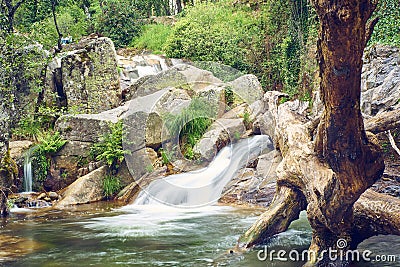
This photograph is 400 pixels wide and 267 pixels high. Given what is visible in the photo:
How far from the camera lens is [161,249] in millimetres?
6172

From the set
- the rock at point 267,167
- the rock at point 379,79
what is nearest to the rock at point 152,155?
the rock at point 267,167

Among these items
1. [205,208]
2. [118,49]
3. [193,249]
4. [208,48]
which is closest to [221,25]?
[208,48]

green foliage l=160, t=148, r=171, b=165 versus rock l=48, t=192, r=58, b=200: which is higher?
green foliage l=160, t=148, r=171, b=165

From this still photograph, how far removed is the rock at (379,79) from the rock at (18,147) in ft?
27.5

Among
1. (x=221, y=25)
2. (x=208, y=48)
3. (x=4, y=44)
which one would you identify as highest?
(x=221, y=25)

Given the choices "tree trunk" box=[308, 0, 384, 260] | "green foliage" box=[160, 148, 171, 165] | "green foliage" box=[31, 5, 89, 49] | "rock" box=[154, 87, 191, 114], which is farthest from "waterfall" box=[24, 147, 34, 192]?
"green foliage" box=[31, 5, 89, 49]

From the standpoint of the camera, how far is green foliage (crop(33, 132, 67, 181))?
11.7 meters

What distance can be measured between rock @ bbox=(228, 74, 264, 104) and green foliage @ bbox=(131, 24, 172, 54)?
6681 millimetres

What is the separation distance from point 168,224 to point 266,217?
10.2 ft

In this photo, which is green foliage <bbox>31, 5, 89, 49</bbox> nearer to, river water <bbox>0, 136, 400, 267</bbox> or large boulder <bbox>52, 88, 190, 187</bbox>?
large boulder <bbox>52, 88, 190, 187</bbox>

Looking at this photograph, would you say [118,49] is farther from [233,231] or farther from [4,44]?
[233,231]

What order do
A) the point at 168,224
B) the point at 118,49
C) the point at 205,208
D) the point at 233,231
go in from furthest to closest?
the point at 118,49 → the point at 205,208 → the point at 168,224 → the point at 233,231

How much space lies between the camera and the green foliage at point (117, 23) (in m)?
22.7

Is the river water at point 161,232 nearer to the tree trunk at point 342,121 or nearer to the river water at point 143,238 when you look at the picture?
the river water at point 143,238
